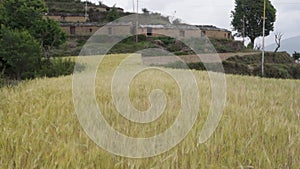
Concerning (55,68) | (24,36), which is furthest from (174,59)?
(24,36)

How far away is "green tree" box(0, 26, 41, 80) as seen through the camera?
29.3 feet

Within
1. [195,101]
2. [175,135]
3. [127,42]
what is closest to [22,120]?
[175,135]

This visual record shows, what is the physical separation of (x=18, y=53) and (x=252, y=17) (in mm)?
39745

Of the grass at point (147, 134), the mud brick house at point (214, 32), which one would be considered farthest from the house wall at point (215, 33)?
the grass at point (147, 134)

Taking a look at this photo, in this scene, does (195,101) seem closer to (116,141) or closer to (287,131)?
(287,131)

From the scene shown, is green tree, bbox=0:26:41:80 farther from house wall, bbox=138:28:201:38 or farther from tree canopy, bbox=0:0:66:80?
house wall, bbox=138:28:201:38

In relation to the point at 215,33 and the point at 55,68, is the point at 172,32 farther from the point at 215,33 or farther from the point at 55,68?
the point at 55,68

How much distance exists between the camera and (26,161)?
1.98 meters

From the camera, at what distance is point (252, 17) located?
4416cm

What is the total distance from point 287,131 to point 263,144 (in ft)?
1.59

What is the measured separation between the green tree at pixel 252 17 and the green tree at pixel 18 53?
37.8m

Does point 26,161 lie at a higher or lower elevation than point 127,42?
lower

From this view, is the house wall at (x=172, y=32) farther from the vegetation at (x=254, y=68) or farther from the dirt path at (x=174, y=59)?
the vegetation at (x=254, y=68)

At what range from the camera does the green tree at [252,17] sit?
145 ft
